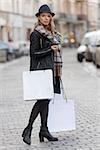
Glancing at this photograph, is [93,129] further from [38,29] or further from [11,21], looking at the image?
[11,21]

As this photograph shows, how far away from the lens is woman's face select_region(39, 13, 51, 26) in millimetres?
7145

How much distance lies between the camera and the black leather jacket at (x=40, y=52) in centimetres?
712

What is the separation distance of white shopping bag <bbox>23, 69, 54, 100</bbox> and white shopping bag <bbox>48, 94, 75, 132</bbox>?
32cm

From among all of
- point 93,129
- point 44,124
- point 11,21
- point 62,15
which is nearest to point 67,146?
point 44,124

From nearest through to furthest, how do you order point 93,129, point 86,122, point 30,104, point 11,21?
1. point 93,129
2. point 86,122
3. point 30,104
4. point 11,21

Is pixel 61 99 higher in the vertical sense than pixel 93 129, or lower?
higher

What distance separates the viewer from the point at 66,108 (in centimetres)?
741

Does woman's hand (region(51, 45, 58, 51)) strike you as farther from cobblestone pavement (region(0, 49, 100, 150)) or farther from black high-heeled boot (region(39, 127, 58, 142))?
cobblestone pavement (region(0, 49, 100, 150))

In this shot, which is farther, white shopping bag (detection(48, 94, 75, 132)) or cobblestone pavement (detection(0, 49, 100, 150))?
white shopping bag (detection(48, 94, 75, 132))

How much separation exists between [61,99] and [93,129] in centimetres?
103

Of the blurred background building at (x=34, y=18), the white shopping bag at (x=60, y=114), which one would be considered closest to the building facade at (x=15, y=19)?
the blurred background building at (x=34, y=18)

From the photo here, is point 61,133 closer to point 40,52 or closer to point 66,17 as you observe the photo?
point 40,52

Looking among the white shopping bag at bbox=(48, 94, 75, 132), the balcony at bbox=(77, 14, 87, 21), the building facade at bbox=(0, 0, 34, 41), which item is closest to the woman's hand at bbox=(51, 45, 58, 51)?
the white shopping bag at bbox=(48, 94, 75, 132)

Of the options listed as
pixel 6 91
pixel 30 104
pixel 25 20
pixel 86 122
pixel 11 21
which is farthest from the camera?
pixel 25 20
